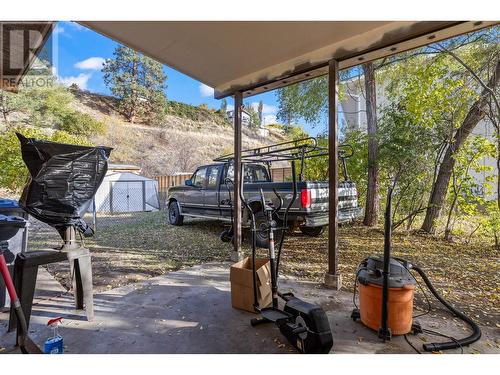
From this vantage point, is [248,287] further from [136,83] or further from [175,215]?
[136,83]

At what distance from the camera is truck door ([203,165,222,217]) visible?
648 centimetres

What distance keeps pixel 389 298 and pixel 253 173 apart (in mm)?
4632

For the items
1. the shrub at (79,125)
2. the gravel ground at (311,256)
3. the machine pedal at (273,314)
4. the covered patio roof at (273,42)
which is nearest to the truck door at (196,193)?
the gravel ground at (311,256)

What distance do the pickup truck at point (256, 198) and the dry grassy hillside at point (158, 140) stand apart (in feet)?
48.5

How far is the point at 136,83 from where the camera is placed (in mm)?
21906

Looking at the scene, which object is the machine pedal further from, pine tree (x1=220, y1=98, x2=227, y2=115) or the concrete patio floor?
pine tree (x1=220, y1=98, x2=227, y2=115)

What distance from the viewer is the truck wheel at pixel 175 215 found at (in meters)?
7.82

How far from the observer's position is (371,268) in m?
2.28

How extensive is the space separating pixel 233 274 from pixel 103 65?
23.5 meters

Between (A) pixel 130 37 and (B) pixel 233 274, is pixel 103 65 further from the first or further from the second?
(B) pixel 233 274

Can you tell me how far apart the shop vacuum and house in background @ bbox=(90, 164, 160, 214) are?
11.1m

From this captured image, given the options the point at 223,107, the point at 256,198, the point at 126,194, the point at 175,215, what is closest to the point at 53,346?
the point at 256,198

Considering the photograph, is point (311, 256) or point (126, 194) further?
point (126, 194)
